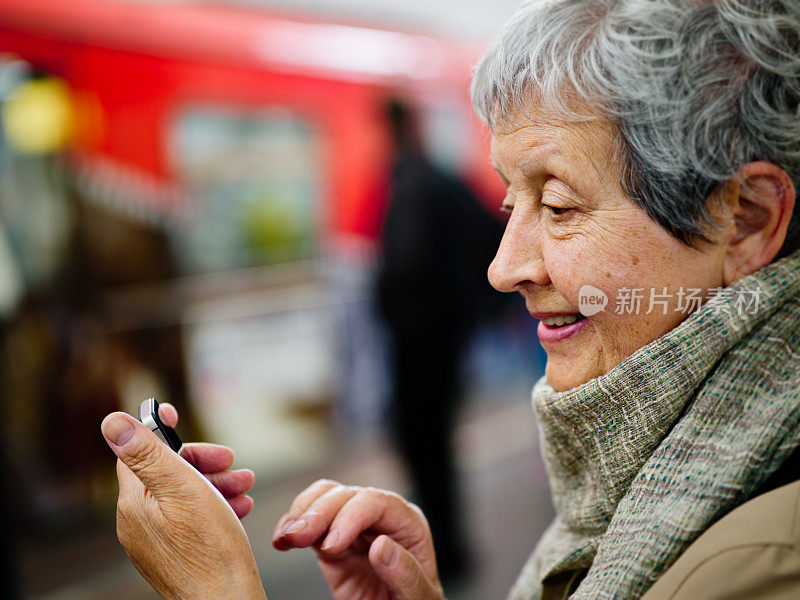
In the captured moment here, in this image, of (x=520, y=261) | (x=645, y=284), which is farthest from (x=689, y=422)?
(x=520, y=261)

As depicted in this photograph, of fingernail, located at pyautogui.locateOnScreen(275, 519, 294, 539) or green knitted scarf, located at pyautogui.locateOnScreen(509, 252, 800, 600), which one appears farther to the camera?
fingernail, located at pyautogui.locateOnScreen(275, 519, 294, 539)

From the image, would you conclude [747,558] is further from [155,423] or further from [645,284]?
[155,423]

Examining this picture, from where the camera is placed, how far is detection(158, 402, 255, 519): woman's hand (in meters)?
1.06

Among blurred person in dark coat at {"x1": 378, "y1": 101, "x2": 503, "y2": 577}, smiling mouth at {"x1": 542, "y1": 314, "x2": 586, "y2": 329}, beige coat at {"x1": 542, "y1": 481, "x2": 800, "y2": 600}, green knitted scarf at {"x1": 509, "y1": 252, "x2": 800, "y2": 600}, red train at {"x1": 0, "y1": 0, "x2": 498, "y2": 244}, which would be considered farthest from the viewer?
red train at {"x1": 0, "y1": 0, "x2": 498, "y2": 244}

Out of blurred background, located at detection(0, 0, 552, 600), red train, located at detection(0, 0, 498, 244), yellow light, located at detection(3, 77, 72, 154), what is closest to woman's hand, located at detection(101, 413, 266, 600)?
blurred background, located at detection(0, 0, 552, 600)

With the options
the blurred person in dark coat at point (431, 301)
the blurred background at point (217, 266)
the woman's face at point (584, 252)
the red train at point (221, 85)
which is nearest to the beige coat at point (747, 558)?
the woman's face at point (584, 252)

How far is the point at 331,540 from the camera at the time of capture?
3.53 ft

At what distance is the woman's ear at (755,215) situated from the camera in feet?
2.87

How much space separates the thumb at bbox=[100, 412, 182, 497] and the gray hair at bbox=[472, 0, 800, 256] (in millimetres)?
631

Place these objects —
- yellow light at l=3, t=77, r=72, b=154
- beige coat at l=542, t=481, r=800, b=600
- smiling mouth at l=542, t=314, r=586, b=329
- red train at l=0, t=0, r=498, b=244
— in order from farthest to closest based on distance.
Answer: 1. red train at l=0, t=0, r=498, b=244
2. yellow light at l=3, t=77, r=72, b=154
3. smiling mouth at l=542, t=314, r=586, b=329
4. beige coat at l=542, t=481, r=800, b=600

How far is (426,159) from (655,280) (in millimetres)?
2462

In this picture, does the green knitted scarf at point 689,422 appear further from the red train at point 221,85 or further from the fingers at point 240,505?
the red train at point 221,85

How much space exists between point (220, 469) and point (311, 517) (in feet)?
0.49

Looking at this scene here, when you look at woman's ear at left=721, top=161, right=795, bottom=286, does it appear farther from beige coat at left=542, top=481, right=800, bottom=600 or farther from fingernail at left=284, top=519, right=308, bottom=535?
fingernail at left=284, top=519, right=308, bottom=535
